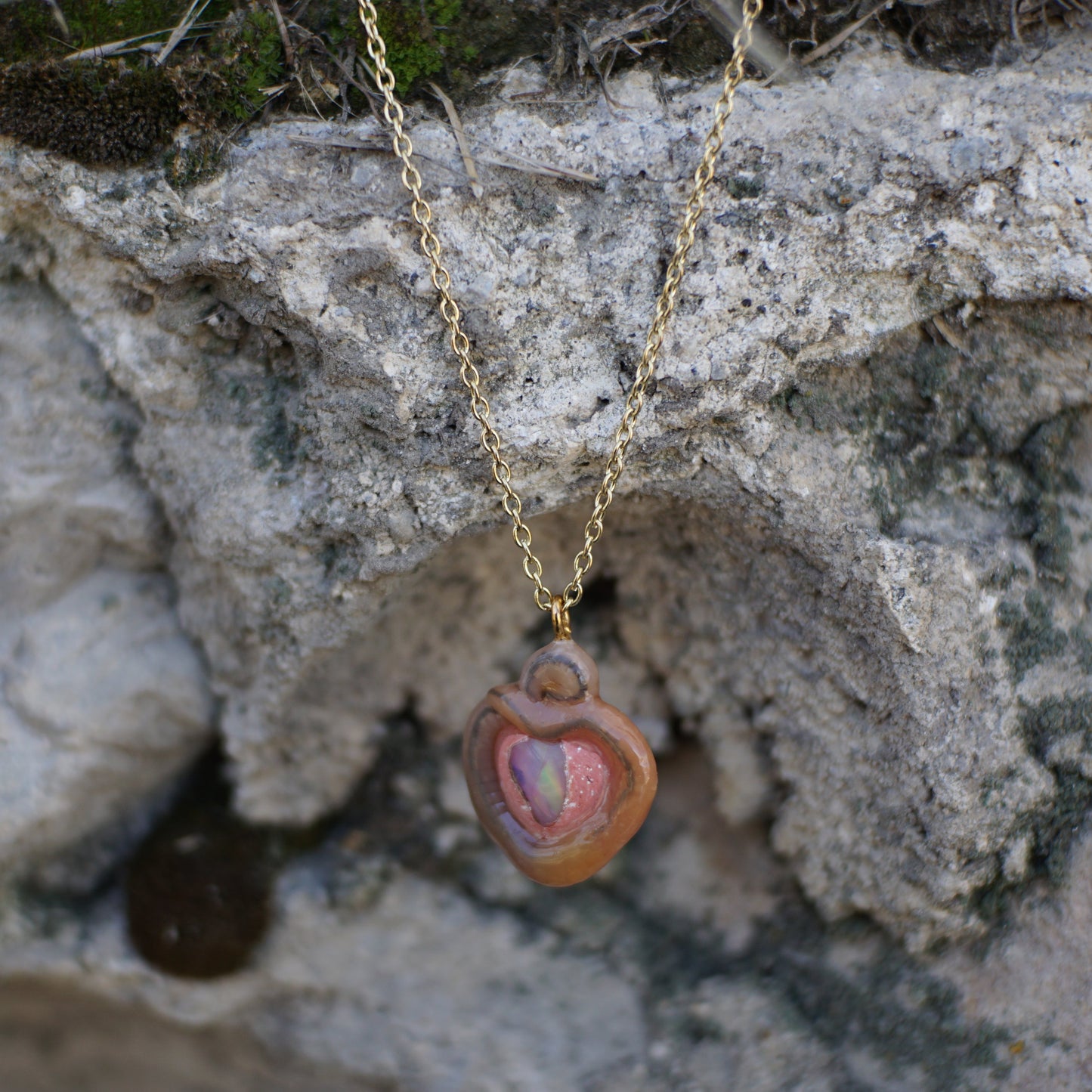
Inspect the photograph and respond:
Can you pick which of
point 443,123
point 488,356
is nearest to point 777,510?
point 488,356

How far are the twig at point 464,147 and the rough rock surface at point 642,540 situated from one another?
0.06ft

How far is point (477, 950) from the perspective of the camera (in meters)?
1.95

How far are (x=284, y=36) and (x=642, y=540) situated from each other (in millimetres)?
1031

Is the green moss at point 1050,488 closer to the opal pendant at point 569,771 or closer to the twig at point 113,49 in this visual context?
the opal pendant at point 569,771

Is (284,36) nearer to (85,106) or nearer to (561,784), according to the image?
(85,106)

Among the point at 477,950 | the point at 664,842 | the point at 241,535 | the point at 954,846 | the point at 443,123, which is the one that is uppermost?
the point at 443,123

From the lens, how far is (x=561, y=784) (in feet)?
4.78

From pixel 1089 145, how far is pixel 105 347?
157 centimetres

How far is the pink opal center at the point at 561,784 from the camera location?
1.46 metres

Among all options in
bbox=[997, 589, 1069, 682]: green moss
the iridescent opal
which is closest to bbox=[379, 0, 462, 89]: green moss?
the iridescent opal

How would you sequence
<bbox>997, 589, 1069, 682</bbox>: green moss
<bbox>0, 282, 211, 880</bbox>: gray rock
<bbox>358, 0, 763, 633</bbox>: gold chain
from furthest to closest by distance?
<bbox>0, 282, 211, 880</bbox>: gray rock, <bbox>997, 589, 1069, 682</bbox>: green moss, <bbox>358, 0, 763, 633</bbox>: gold chain

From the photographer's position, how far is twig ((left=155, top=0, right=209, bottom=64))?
138 cm

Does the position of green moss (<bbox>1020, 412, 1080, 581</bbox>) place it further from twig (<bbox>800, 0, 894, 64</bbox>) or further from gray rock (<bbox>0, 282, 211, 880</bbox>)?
gray rock (<bbox>0, 282, 211, 880</bbox>)

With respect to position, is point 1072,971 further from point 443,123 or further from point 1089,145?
point 443,123
